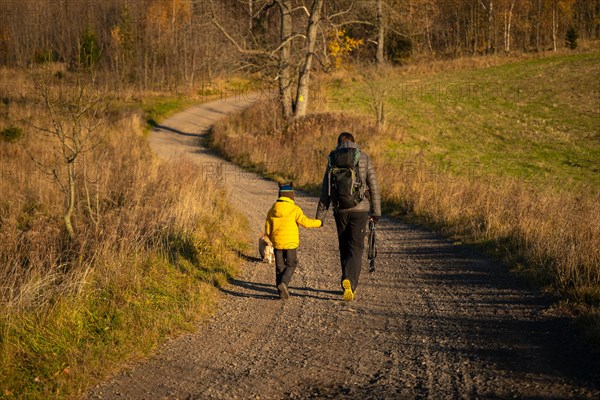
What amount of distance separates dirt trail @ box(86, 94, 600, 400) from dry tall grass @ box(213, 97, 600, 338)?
0.58 m

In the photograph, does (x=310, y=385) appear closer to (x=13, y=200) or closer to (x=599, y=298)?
(x=599, y=298)

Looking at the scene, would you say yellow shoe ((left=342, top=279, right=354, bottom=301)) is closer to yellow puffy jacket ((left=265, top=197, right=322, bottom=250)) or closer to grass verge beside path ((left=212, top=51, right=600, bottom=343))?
yellow puffy jacket ((left=265, top=197, right=322, bottom=250))

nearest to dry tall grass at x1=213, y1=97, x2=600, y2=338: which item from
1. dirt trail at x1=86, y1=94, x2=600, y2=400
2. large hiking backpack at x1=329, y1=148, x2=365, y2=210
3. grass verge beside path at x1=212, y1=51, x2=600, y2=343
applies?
grass verge beside path at x1=212, y1=51, x2=600, y2=343

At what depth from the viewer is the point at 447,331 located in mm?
6492

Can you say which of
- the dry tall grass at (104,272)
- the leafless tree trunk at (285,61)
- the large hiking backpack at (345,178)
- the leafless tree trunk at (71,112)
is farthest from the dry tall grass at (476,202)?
the leafless tree trunk at (71,112)

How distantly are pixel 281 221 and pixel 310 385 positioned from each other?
3.06m

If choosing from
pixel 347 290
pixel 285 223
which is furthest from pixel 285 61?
pixel 347 290

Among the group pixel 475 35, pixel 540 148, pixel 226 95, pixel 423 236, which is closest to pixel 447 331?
pixel 423 236

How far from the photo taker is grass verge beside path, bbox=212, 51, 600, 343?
8742 millimetres

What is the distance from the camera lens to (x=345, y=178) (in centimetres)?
755

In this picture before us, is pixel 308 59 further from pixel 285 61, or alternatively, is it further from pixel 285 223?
pixel 285 223

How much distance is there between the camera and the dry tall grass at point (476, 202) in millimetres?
7828

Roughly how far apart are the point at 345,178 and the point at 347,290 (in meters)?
1.45

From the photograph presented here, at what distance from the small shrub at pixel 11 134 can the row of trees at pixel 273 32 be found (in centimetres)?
335
